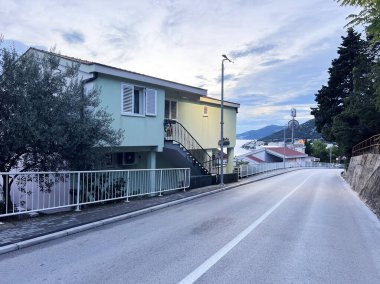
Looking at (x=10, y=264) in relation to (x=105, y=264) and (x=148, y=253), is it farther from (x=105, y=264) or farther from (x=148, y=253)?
(x=148, y=253)

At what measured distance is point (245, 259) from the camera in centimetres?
595

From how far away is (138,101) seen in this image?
53.2 feet

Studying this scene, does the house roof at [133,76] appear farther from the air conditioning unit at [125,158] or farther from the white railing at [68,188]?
the white railing at [68,188]

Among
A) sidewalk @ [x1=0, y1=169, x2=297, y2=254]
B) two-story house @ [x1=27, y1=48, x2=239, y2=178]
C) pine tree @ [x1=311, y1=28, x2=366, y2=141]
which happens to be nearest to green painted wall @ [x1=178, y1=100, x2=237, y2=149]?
two-story house @ [x1=27, y1=48, x2=239, y2=178]

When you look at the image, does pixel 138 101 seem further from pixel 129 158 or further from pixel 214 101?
pixel 214 101

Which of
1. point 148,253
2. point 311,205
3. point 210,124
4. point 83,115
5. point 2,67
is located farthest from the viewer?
point 210,124

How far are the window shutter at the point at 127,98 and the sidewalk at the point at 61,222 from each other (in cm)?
479

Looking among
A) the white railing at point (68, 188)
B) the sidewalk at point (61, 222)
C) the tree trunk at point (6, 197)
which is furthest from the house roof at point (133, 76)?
the sidewalk at point (61, 222)

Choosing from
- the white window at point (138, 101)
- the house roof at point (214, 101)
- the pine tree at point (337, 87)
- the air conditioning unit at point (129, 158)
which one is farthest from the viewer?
the pine tree at point (337, 87)

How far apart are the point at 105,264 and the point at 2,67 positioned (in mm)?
6358

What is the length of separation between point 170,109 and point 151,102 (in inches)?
162

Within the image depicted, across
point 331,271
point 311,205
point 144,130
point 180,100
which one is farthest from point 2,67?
point 180,100

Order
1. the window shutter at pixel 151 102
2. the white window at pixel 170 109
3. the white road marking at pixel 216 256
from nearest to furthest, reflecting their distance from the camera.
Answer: the white road marking at pixel 216 256, the window shutter at pixel 151 102, the white window at pixel 170 109

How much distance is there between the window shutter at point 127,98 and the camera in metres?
15.0
